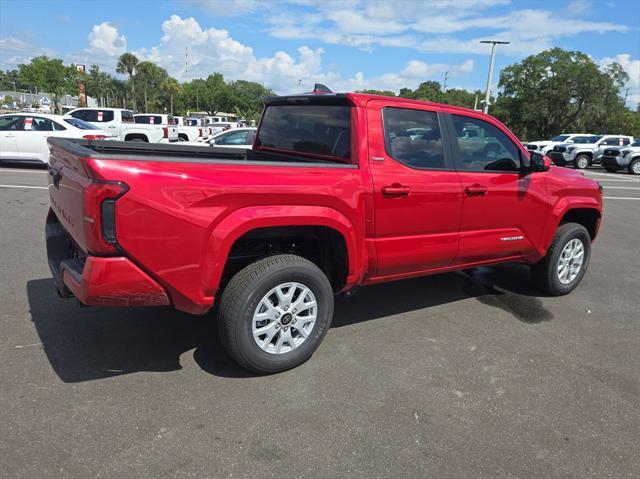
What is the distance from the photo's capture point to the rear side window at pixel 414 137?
12.3 feet

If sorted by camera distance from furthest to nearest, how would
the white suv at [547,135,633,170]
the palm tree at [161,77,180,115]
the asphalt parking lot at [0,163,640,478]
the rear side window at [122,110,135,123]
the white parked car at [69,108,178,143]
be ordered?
the palm tree at [161,77,180,115] → the white suv at [547,135,633,170] → the rear side window at [122,110,135,123] → the white parked car at [69,108,178,143] → the asphalt parking lot at [0,163,640,478]

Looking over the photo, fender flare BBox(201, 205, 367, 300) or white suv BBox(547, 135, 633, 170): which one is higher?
white suv BBox(547, 135, 633, 170)

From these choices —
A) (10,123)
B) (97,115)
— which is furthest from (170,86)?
(10,123)

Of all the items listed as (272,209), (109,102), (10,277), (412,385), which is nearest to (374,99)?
(272,209)

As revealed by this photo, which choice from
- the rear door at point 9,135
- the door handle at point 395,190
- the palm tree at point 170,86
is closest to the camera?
the door handle at point 395,190

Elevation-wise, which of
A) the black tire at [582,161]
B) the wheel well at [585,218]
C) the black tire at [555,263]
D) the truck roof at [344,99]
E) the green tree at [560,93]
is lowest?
the black tire at [555,263]

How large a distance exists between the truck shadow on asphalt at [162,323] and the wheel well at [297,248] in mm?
640

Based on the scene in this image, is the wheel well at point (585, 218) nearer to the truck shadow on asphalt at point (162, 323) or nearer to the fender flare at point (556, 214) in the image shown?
the fender flare at point (556, 214)

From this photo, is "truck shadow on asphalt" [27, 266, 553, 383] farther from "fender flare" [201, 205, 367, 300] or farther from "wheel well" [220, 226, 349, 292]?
"fender flare" [201, 205, 367, 300]

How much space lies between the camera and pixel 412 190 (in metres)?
3.74

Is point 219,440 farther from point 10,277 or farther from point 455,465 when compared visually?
point 10,277

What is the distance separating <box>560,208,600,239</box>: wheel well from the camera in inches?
212

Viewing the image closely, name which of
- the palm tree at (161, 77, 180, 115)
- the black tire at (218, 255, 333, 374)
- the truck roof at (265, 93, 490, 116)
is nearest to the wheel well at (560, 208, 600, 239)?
the truck roof at (265, 93, 490, 116)

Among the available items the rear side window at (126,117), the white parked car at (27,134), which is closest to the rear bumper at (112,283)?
the white parked car at (27,134)
